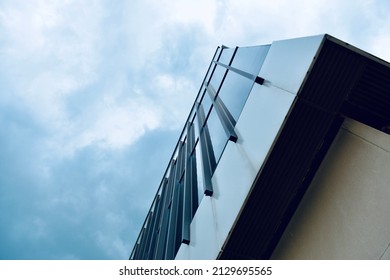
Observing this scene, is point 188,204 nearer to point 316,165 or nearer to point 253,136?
point 253,136

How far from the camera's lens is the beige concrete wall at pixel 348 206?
5.08 m

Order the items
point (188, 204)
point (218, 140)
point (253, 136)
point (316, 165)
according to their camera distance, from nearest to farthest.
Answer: point (316, 165)
point (253, 136)
point (218, 140)
point (188, 204)

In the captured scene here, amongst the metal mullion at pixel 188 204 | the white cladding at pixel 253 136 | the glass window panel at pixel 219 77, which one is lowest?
the white cladding at pixel 253 136

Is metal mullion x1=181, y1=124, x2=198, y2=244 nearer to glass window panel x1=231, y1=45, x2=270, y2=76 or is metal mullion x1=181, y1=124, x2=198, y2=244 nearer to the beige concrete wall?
the beige concrete wall

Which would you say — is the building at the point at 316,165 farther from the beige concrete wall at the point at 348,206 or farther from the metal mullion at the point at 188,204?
the metal mullion at the point at 188,204

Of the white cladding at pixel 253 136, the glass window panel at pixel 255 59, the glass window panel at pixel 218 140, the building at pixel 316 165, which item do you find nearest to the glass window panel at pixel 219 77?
the glass window panel at pixel 255 59

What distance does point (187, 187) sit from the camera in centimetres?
1579

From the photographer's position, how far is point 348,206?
18.3 ft

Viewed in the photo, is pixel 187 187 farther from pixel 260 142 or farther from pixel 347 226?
pixel 347 226

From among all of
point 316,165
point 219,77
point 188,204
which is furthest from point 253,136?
point 219,77

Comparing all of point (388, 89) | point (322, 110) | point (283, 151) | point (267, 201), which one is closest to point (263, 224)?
point (267, 201)

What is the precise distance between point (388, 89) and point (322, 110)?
3.49 feet

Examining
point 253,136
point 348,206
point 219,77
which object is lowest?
point 348,206

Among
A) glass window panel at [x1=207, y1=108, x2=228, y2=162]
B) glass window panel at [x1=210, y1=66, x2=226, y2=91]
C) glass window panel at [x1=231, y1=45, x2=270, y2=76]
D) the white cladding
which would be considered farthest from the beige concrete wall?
glass window panel at [x1=210, y1=66, x2=226, y2=91]
